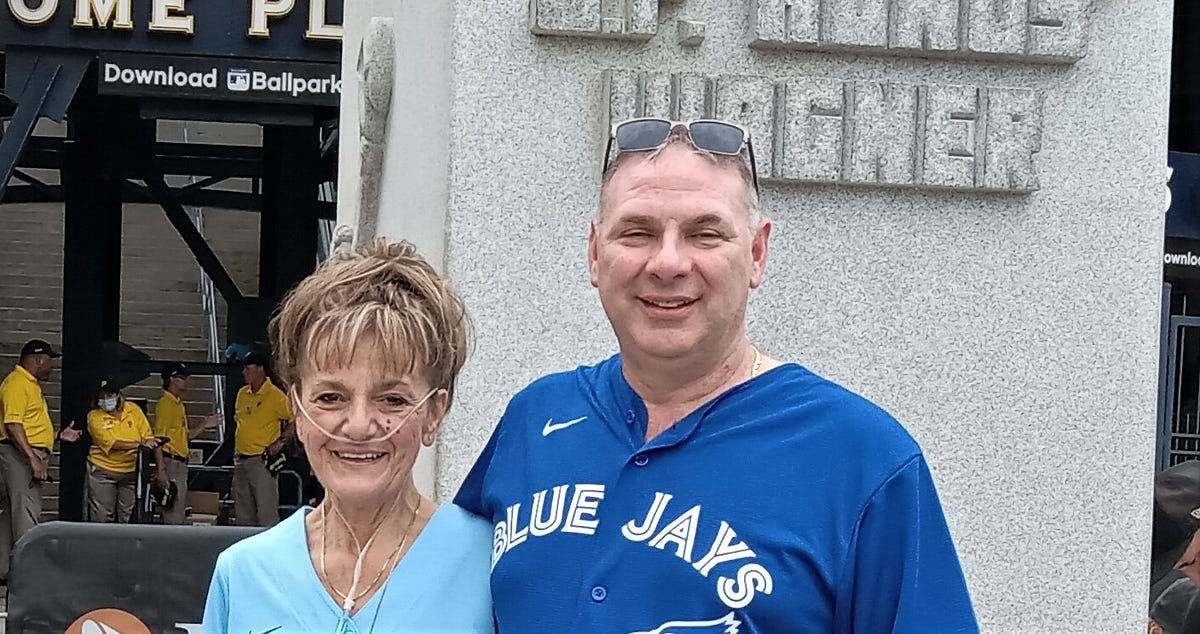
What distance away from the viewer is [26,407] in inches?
516

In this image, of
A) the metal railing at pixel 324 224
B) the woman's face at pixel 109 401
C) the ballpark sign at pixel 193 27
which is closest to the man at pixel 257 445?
the woman's face at pixel 109 401

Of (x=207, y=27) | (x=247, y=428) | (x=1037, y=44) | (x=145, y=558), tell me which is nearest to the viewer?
(x=145, y=558)

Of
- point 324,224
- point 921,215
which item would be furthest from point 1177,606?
point 324,224

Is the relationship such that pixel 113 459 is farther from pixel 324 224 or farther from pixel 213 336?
pixel 213 336

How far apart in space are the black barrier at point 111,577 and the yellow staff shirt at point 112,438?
31.8ft

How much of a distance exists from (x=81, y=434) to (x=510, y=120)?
38.0 feet

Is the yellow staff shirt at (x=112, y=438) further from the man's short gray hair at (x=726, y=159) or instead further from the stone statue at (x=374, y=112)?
the man's short gray hair at (x=726, y=159)

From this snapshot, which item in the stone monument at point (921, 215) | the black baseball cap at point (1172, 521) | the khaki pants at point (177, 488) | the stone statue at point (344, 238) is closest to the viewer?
the stone monument at point (921, 215)

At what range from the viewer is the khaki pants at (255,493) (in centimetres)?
1427

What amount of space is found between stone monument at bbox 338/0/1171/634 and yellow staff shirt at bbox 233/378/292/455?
32.6ft

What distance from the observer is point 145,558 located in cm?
436

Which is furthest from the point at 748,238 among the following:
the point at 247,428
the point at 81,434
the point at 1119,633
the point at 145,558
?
the point at 81,434

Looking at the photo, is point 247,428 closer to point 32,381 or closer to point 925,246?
point 32,381

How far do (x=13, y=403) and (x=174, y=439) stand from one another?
194cm
